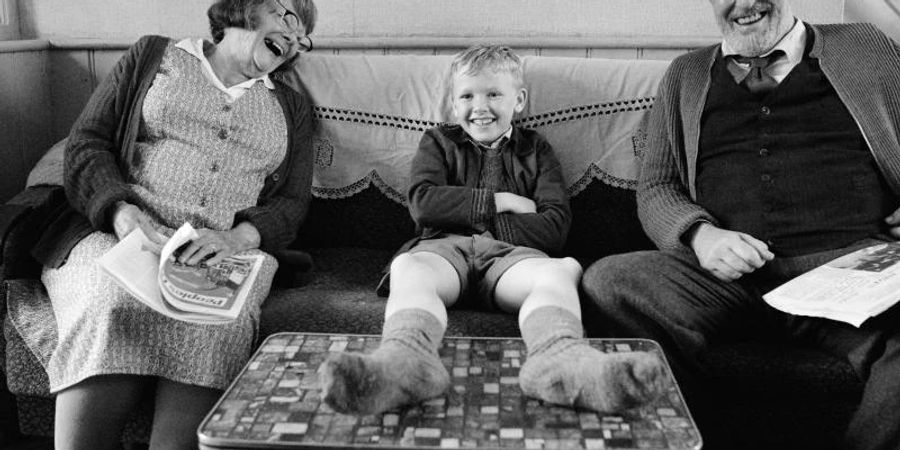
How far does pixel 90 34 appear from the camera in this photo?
2.51m

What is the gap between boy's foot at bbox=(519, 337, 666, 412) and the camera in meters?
1.16

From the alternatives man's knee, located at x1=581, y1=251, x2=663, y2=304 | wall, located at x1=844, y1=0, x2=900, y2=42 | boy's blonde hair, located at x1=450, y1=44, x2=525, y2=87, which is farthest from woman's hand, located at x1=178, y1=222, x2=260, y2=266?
wall, located at x1=844, y1=0, x2=900, y2=42

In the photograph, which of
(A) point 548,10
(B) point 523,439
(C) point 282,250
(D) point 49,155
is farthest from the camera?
(A) point 548,10

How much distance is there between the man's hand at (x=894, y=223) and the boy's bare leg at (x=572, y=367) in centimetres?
78

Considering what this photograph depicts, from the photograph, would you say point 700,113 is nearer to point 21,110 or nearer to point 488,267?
A: point 488,267

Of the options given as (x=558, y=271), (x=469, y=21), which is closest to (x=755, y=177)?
(x=558, y=271)

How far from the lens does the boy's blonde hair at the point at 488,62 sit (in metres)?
1.99

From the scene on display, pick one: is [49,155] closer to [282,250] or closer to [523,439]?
[282,250]

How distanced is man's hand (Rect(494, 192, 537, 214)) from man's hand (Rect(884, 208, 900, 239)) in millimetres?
759

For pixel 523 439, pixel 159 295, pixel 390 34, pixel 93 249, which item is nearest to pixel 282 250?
pixel 93 249

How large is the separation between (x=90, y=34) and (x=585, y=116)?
4.85ft

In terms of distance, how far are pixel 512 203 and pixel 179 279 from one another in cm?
78

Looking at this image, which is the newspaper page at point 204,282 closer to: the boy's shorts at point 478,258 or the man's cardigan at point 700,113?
the boy's shorts at point 478,258

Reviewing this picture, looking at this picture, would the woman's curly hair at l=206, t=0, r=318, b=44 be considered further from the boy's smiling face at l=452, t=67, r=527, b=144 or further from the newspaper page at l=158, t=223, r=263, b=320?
the newspaper page at l=158, t=223, r=263, b=320
